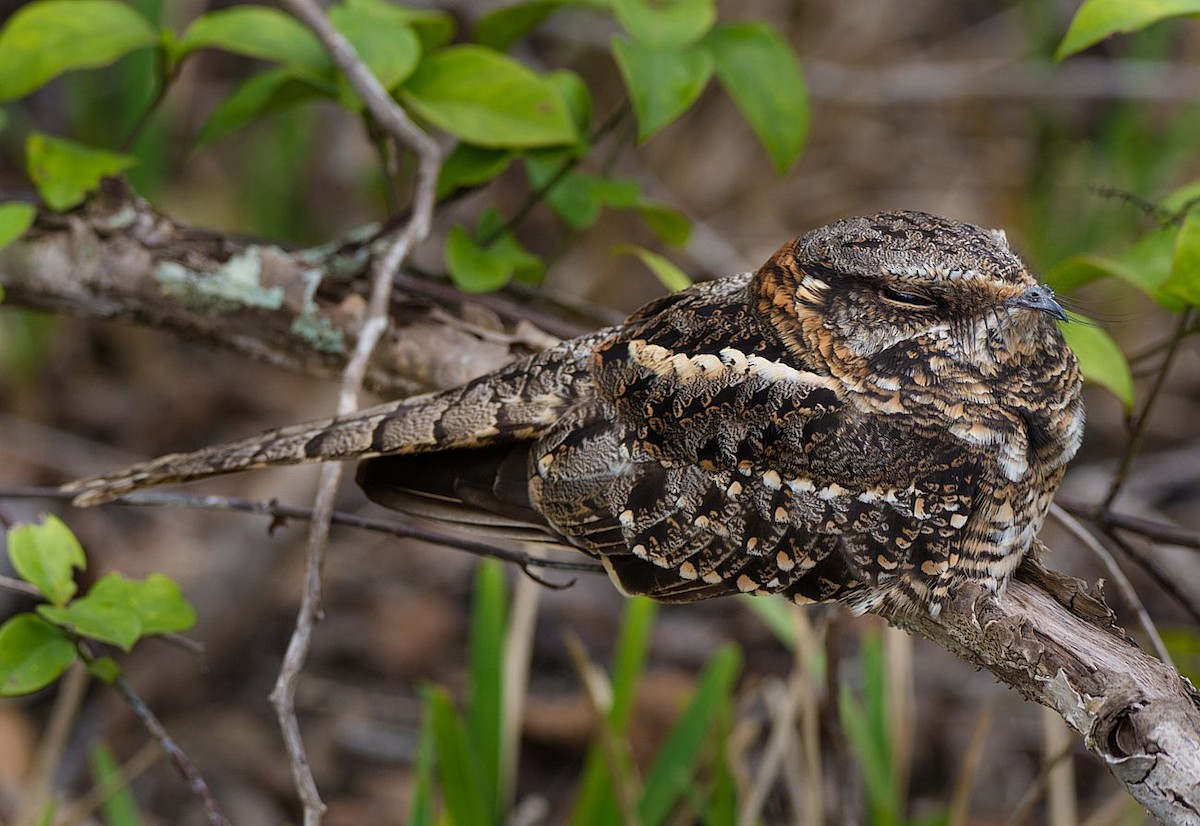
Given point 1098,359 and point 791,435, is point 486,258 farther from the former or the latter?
point 1098,359

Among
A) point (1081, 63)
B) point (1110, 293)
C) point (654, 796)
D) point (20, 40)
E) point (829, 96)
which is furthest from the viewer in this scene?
point (1081, 63)

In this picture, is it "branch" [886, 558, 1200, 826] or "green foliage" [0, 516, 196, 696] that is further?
"green foliage" [0, 516, 196, 696]

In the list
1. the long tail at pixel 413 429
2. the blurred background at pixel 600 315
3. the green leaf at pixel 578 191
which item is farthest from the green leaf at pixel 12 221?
the blurred background at pixel 600 315

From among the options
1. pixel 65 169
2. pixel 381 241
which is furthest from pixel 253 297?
pixel 65 169

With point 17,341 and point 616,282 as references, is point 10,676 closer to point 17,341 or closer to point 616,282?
point 17,341

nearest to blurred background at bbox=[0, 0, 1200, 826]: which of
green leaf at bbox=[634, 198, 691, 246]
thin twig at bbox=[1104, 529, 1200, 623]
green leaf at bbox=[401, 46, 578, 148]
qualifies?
green leaf at bbox=[634, 198, 691, 246]

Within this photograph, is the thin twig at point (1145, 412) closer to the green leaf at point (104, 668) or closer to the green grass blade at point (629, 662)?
the green grass blade at point (629, 662)

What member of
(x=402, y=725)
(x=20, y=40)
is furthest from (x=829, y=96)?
(x=20, y=40)

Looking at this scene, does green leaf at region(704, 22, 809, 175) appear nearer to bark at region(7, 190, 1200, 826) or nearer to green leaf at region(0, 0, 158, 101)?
bark at region(7, 190, 1200, 826)
